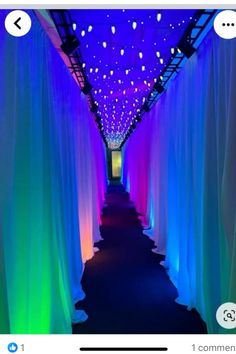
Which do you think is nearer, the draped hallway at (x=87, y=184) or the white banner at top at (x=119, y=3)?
the white banner at top at (x=119, y=3)

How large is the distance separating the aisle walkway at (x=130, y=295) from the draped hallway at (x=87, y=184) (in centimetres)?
1

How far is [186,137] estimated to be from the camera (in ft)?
7.91

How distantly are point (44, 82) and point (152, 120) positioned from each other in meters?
3.02

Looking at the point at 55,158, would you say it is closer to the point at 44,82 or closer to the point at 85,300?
the point at 44,82

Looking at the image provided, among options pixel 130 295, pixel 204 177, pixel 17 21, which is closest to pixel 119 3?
pixel 17 21

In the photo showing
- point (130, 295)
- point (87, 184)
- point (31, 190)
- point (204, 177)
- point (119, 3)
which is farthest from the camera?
point (87, 184)

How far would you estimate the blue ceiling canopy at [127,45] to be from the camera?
1850 millimetres

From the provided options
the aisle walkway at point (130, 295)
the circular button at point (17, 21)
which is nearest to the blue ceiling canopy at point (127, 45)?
the circular button at point (17, 21)

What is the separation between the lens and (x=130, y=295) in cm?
259

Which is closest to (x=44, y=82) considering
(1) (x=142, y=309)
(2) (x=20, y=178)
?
(2) (x=20, y=178)

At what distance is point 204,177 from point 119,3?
4.06ft
